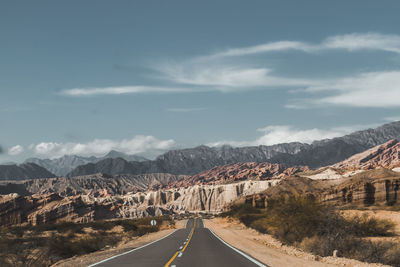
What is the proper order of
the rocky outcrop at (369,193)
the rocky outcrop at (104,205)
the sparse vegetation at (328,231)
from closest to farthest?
the sparse vegetation at (328,231)
the rocky outcrop at (369,193)
the rocky outcrop at (104,205)

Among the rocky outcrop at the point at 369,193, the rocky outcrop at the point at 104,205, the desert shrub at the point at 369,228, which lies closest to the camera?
the desert shrub at the point at 369,228

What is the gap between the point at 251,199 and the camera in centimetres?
10575

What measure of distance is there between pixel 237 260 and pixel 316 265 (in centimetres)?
326

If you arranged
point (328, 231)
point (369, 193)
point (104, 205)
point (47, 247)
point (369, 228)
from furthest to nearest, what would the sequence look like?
point (104, 205) < point (369, 193) < point (369, 228) < point (328, 231) < point (47, 247)

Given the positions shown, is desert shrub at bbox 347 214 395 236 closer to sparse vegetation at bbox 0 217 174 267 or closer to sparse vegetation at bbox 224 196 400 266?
sparse vegetation at bbox 224 196 400 266

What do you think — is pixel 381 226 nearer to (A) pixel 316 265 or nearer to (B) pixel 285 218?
(B) pixel 285 218

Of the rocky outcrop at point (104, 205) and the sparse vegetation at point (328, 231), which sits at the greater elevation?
the sparse vegetation at point (328, 231)

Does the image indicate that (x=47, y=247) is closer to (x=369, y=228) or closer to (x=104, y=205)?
(x=369, y=228)

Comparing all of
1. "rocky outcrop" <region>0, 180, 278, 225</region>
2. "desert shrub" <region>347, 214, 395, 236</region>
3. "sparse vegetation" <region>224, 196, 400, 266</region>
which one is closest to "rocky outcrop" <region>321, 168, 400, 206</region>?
"sparse vegetation" <region>224, 196, 400, 266</region>

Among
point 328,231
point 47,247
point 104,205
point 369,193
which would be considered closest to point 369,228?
point 328,231

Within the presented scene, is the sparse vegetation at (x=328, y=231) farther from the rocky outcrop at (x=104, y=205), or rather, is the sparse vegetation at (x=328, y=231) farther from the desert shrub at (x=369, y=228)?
the rocky outcrop at (x=104, y=205)

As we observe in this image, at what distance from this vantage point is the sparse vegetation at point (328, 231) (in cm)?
2156

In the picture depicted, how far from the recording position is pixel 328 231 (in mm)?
27422

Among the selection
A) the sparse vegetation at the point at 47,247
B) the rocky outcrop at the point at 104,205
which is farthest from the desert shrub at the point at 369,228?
the rocky outcrop at the point at 104,205
